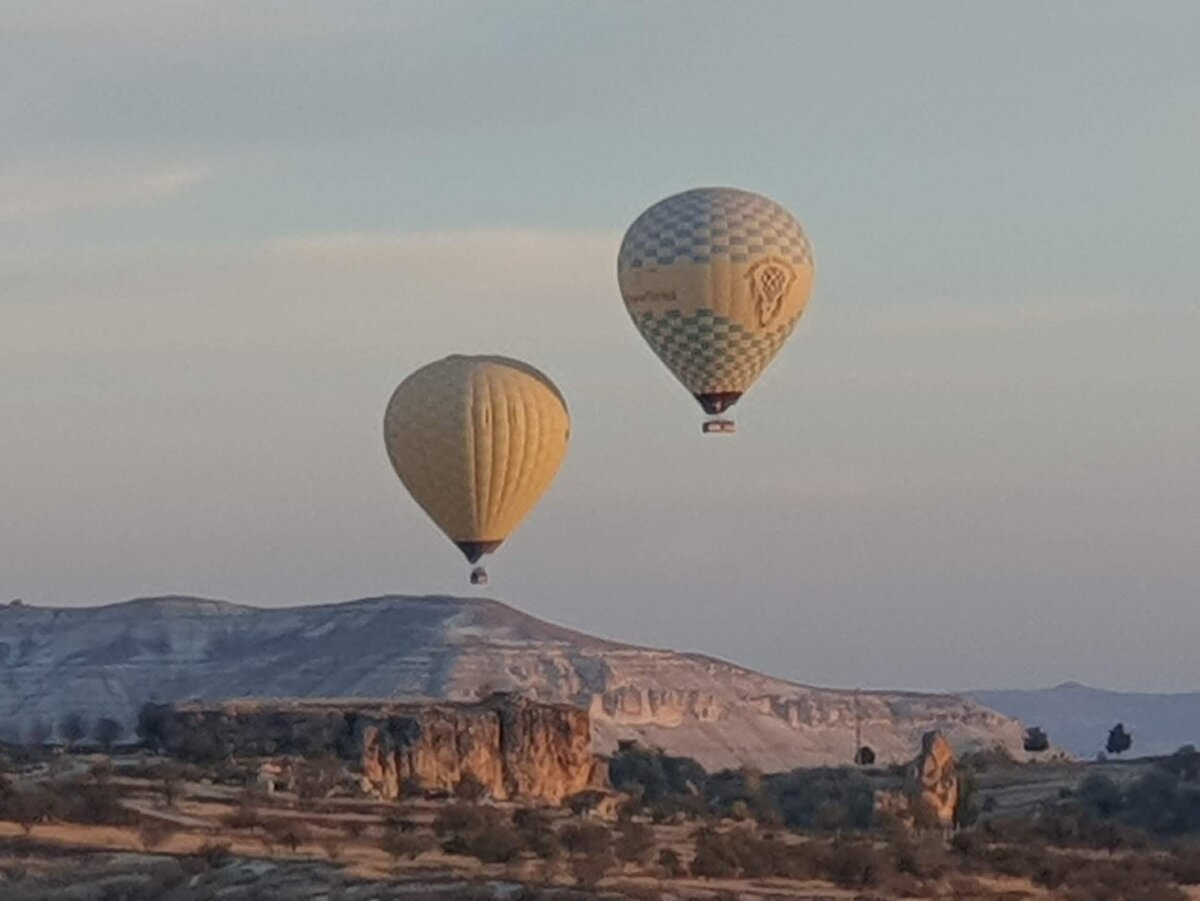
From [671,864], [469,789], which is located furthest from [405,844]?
[469,789]

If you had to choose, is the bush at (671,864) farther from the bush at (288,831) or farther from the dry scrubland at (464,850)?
the bush at (288,831)

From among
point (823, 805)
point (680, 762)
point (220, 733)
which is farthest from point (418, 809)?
point (680, 762)

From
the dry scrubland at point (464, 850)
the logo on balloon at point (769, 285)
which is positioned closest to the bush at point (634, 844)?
the dry scrubland at point (464, 850)

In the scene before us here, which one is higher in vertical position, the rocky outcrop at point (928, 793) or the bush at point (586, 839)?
the rocky outcrop at point (928, 793)

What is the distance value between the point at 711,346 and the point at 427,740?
12.5 m

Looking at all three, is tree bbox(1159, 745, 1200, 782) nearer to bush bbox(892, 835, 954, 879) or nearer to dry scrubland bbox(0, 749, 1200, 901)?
dry scrubland bbox(0, 749, 1200, 901)

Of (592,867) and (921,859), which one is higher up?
(921,859)

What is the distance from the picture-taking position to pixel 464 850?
55469 millimetres

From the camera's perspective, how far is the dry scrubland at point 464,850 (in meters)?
49.9

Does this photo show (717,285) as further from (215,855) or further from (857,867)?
(215,855)

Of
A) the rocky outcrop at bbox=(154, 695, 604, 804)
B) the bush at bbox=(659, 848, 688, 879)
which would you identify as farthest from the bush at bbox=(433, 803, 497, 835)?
the rocky outcrop at bbox=(154, 695, 604, 804)

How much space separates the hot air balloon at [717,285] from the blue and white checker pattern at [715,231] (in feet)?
0.07

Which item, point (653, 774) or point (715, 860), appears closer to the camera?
point (715, 860)

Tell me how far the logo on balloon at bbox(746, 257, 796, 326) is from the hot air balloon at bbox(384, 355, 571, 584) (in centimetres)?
617
